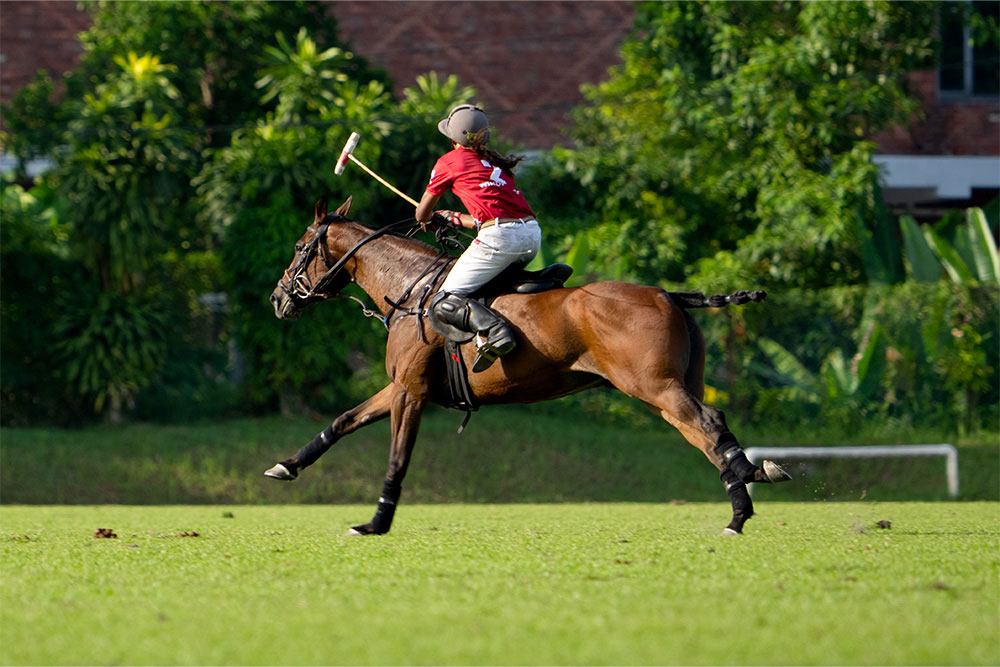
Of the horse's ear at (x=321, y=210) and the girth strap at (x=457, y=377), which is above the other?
the horse's ear at (x=321, y=210)

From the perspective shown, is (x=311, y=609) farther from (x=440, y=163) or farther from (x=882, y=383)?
(x=882, y=383)

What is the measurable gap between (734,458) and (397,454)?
229cm

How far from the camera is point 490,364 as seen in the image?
8.56 m

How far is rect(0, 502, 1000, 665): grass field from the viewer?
421 cm

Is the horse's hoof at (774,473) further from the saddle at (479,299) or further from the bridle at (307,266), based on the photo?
the bridle at (307,266)

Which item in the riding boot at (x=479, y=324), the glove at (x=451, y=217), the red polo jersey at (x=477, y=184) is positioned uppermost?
the red polo jersey at (x=477, y=184)

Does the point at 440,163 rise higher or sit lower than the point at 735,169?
higher

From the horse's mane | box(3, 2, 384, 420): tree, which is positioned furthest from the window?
the horse's mane

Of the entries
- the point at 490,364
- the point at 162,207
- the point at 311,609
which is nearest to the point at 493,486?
the point at 162,207

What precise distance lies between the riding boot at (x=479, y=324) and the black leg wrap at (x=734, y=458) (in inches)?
58.4

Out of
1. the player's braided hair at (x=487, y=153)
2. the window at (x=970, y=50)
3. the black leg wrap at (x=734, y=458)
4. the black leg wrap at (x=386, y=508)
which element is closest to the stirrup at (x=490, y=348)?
the black leg wrap at (x=386, y=508)

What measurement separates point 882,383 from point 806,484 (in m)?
2.00

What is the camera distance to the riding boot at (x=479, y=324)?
826cm

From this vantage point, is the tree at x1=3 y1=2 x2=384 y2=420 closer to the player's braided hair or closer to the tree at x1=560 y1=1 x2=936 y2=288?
the tree at x1=560 y1=1 x2=936 y2=288
